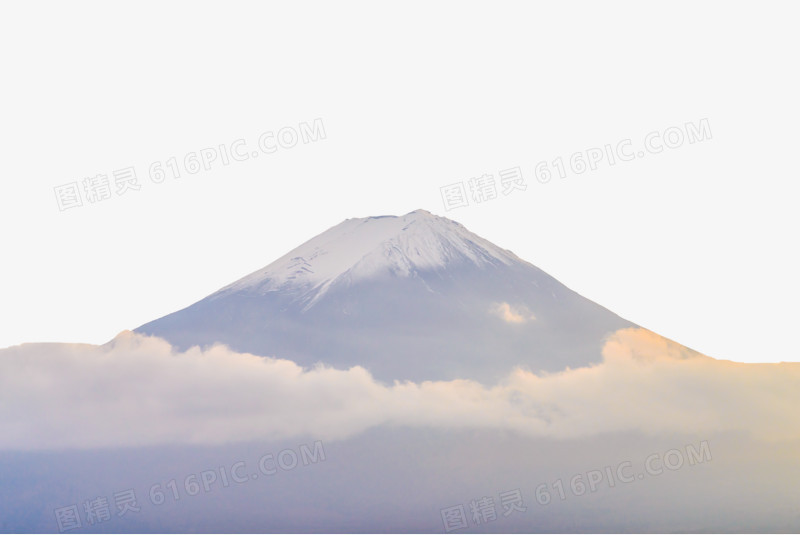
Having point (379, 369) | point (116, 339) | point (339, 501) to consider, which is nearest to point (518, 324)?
point (379, 369)

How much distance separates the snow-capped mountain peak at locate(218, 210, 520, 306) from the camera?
57.3 m

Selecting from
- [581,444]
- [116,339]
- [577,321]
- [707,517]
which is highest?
[116,339]

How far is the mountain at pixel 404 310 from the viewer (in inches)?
2156

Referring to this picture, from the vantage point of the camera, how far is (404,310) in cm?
5612

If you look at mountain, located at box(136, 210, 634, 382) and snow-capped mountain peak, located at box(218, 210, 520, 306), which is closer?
mountain, located at box(136, 210, 634, 382)

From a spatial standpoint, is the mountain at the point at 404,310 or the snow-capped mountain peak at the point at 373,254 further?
the snow-capped mountain peak at the point at 373,254

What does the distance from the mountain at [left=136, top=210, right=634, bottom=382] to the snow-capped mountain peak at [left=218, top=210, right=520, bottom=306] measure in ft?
0.16

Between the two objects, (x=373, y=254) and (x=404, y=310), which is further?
(x=373, y=254)

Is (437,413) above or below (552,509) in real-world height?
above

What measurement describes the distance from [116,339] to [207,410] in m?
4.98

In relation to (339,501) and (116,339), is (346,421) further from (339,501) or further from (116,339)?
(116,339)

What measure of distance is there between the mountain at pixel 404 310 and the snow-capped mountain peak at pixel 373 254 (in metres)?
0.05

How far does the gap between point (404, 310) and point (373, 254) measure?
2.77 m

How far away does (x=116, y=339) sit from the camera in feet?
185
